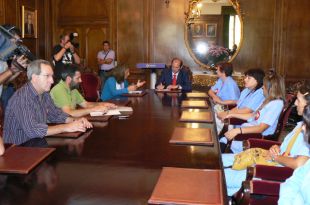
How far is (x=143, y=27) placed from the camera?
25.5 feet

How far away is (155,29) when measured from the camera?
25.4 ft

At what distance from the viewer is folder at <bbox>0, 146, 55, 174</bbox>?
5.20 feet

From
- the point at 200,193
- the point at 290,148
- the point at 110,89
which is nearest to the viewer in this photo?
the point at 200,193

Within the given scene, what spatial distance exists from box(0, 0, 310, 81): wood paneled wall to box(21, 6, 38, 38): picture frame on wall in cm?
13

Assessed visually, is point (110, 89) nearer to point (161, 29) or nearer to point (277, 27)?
point (161, 29)

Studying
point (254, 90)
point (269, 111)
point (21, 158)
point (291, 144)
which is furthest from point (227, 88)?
point (21, 158)

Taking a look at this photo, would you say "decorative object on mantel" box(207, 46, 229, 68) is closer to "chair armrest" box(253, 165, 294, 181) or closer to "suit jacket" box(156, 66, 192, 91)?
"suit jacket" box(156, 66, 192, 91)

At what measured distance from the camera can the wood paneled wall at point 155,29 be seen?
7.23 metres

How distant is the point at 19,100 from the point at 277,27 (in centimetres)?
604

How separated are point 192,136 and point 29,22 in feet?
20.0

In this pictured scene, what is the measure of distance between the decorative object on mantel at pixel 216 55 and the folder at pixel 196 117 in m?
4.63

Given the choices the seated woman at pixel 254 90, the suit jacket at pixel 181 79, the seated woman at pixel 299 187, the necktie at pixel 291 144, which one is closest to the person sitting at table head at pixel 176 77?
the suit jacket at pixel 181 79

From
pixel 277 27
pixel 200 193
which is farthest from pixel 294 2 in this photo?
pixel 200 193

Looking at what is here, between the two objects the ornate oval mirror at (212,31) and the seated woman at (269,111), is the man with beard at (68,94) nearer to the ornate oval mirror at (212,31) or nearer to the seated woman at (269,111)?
the seated woman at (269,111)
